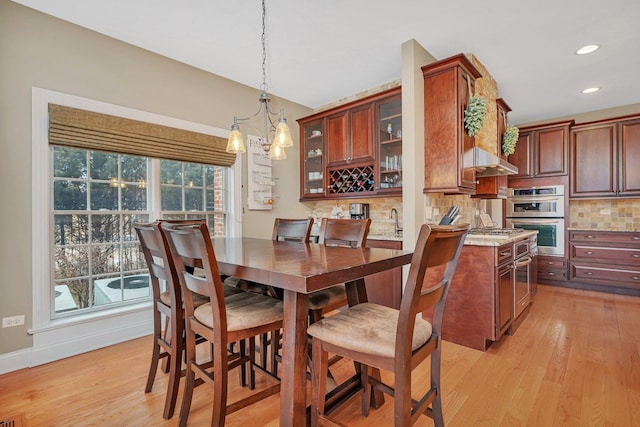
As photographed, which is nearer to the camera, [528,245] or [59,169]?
[59,169]

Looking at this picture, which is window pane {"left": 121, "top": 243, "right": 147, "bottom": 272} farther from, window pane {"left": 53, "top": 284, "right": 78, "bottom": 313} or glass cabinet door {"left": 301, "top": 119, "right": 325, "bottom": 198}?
glass cabinet door {"left": 301, "top": 119, "right": 325, "bottom": 198}

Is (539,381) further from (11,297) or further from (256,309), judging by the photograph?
(11,297)

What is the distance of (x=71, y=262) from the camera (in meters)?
2.61

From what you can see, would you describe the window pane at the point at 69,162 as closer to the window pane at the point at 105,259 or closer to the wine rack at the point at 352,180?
the window pane at the point at 105,259

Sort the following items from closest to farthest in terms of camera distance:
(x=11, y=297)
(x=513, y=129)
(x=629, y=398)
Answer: (x=629, y=398) < (x=11, y=297) < (x=513, y=129)

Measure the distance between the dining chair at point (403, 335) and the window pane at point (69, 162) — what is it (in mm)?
2581

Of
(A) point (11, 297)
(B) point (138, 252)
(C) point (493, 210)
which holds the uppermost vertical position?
(C) point (493, 210)

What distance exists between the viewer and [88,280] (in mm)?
2699

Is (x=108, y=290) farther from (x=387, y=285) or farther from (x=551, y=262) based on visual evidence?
(x=551, y=262)

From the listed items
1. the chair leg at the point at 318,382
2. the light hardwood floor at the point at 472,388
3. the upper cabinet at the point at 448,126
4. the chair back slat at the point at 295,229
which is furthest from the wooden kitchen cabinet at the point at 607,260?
the chair leg at the point at 318,382

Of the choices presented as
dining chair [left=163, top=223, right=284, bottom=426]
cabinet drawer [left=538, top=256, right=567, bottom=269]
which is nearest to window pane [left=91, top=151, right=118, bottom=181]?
dining chair [left=163, top=223, right=284, bottom=426]

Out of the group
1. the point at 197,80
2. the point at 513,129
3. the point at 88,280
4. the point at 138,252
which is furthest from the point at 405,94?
the point at 88,280

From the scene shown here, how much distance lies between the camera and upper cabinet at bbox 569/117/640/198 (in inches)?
161

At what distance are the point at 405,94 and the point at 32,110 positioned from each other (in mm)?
3086
